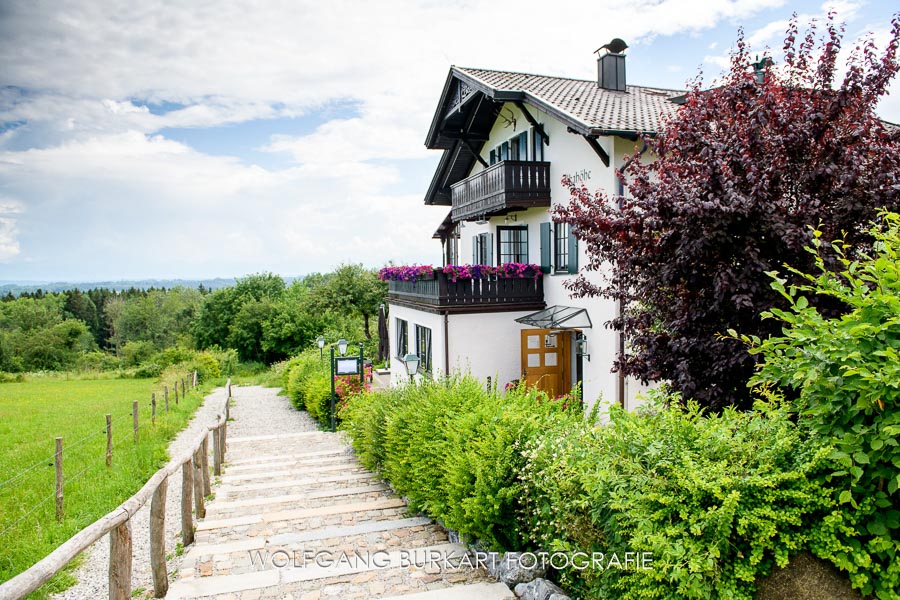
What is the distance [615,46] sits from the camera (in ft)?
51.9

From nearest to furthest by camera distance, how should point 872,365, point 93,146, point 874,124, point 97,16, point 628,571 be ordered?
point 872,365 < point 628,571 < point 874,124 < point 97,16 < point 93,146

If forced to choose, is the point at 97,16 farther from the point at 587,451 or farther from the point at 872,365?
the point at 872,365

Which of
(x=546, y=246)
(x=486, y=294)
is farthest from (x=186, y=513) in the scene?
(x=546, y=246)

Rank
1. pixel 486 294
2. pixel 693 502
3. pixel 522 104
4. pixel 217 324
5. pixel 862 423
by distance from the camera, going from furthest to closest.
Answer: pixel 217 324
pixel 522 104
pixel 486 294
pixel 693 502
pixel 862 423

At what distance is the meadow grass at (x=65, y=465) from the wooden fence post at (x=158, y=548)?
163 cm

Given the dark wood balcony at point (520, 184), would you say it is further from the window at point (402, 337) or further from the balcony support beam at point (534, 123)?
the window at point (402, 337)

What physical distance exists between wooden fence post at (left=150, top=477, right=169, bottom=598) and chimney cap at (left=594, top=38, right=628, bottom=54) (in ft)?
49.6

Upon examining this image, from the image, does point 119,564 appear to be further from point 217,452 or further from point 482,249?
point 482,249

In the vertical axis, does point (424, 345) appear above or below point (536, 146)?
below

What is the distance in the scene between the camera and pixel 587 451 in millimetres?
4109

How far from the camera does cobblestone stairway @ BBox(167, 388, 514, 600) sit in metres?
4.74

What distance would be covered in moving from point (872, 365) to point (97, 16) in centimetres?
2067

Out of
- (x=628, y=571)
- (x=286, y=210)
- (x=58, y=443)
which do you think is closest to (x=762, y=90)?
(x=628, y=571)

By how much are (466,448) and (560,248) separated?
9.60 m
